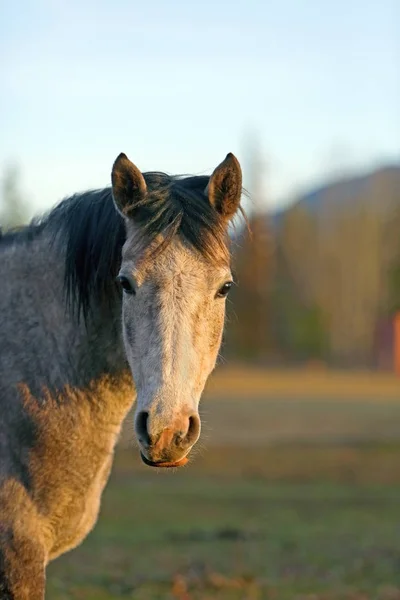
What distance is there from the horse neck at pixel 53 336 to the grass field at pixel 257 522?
0.70 metres

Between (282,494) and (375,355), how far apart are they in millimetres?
56832

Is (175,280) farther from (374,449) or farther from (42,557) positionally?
(374,449)

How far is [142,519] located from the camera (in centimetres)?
1566

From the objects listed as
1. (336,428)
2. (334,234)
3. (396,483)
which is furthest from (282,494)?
(334,234)

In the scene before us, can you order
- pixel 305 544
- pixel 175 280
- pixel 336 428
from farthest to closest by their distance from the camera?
pixel 336 428
pixel 305 544
pixel 175 280

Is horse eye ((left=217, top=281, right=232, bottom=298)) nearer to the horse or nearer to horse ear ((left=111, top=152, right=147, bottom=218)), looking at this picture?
the horse

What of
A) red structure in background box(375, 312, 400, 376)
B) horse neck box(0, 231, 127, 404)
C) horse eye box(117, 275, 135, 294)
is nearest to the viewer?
horse eye box(117, 275, 135, 294)


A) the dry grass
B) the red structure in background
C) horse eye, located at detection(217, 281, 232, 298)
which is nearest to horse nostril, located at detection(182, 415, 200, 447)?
horse eye, located at detection(217, 281, 232, 298)

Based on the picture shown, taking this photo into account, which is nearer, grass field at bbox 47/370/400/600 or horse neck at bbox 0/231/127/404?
horse neck at bbox 0/231/127/404

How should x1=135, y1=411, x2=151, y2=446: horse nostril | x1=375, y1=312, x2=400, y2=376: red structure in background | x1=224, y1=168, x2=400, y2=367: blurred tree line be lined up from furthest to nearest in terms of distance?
x1=375, y1=312, x2=400, y2=376: red structure in background → x1=224, y1=168, x2=400, y2=367: blurred tree line → x1=135, y1=411, x2=151, y2=446: horse nostril

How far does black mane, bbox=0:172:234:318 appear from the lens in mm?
4215

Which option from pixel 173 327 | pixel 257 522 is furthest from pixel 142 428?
pixel 257 522

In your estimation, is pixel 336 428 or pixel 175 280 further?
pixel 336 428

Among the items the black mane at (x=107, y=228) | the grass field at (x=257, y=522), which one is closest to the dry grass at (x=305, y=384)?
the grass field at (x=257, y=522)
